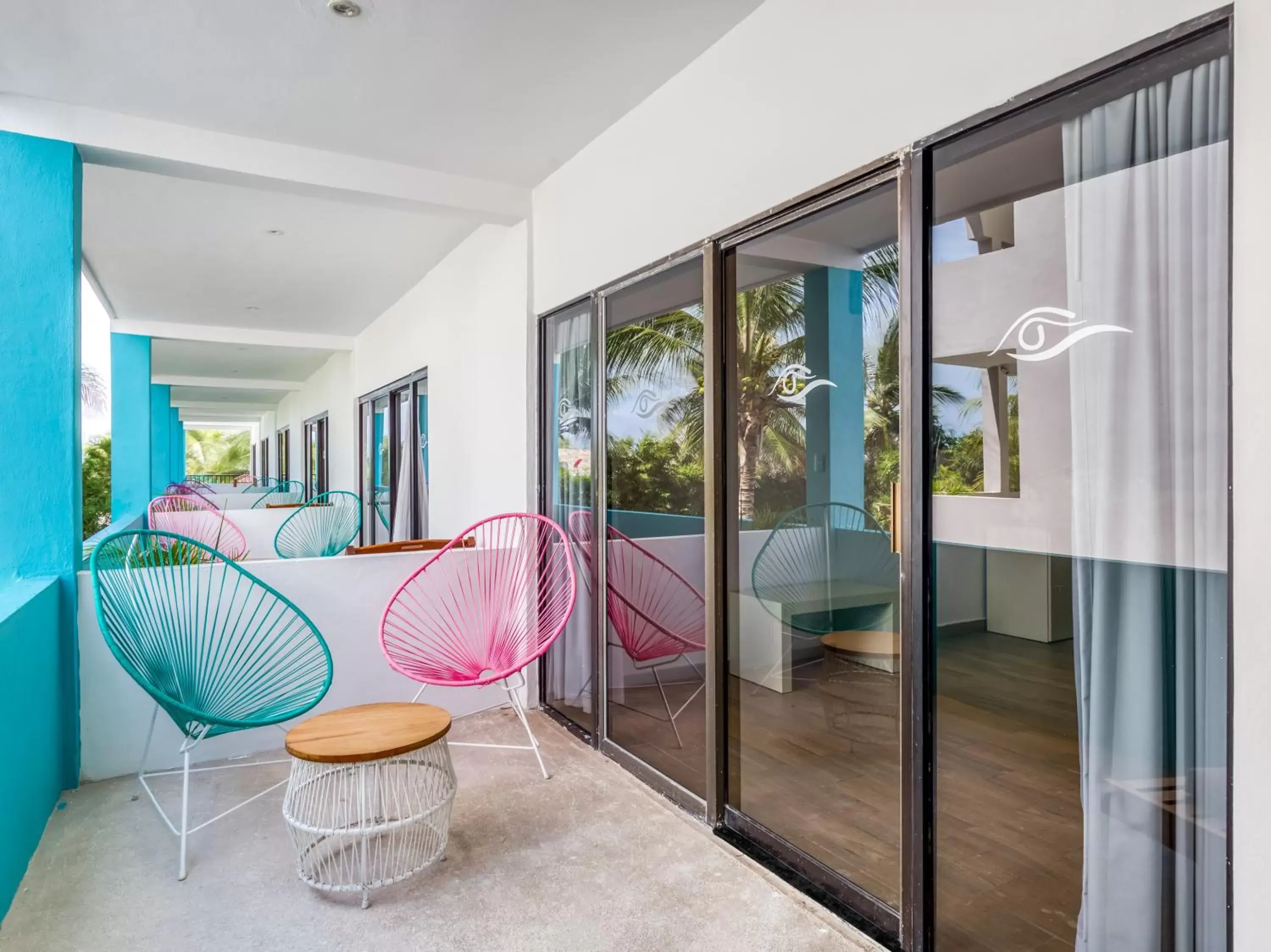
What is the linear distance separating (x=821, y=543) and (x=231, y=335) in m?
7.78

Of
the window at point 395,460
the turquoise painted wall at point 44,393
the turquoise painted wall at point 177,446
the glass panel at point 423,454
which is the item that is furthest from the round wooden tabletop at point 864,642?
the turquoise painted wall at point 177,446

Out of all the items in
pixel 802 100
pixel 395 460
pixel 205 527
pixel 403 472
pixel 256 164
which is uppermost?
pixel 256 164

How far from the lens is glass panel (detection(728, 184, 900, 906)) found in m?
2.04

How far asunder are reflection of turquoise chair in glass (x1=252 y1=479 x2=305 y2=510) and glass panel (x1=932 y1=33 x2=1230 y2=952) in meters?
9.21

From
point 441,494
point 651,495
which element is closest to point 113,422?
point 441,494

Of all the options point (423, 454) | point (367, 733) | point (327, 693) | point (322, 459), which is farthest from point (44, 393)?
point (322, 459)

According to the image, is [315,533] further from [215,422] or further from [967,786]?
[215,422]

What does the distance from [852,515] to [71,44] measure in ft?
9.47

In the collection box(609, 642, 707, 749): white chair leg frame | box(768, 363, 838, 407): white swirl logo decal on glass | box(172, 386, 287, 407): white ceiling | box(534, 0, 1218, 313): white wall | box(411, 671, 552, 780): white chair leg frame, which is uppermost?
box(172, 386, 287, 407): white ceiling

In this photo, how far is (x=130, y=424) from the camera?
812cm

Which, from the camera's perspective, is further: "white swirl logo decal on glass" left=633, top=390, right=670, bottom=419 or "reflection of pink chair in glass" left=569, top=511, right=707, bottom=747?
"white swirl logo decal on glass" left=633, top=390, right=670, bottom=419

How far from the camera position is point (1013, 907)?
5.82ft

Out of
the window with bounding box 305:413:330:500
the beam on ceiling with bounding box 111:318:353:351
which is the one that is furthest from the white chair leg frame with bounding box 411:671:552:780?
the window with bounding box 305:413:330:500

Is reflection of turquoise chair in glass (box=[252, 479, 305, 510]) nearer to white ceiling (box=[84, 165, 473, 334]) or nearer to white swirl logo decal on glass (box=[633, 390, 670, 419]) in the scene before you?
white ceiling (box=[84, 165, 473, 334])
